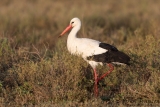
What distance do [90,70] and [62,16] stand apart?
623 cm

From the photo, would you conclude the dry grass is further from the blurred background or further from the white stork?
the blurred background

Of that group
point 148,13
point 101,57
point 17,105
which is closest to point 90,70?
point 101,57

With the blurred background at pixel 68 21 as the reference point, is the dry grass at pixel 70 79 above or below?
below

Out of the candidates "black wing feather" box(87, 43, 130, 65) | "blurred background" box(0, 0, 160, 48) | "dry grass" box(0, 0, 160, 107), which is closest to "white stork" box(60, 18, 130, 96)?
"black wing feather" box(87, 43, 130, 65)

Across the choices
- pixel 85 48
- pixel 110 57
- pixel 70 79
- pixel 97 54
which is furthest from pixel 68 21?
pixel 70 79

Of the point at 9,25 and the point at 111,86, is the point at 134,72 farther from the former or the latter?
the point at 9,25

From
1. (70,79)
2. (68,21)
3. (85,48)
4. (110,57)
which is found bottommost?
(70,79)

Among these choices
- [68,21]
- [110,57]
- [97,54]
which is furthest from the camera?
[68,21]

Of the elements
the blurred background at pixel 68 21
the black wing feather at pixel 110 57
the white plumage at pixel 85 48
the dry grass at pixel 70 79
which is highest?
the blurred background at pixel 68 21

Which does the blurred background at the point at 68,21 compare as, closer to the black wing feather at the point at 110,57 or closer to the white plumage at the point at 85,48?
the white plumage at the point at 85,48

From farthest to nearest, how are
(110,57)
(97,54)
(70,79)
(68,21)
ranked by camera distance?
1. (68,21)
2. (97,54)
3. (110,57)
4. (70,79)

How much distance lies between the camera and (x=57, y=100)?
6820mm

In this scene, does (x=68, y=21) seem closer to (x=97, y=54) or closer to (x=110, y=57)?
(x=97, y=54)

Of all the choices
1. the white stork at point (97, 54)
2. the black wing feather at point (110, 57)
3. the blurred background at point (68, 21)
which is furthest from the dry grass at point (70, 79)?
the blurred background at point (68, 21)
